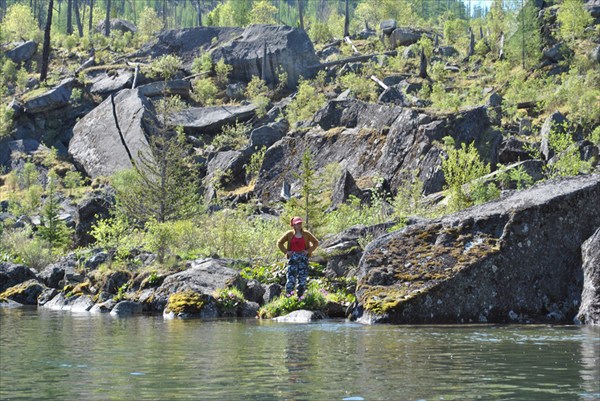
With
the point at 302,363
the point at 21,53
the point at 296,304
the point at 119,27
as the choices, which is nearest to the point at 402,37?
the point at 119,27

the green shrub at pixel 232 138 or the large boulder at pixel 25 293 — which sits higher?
the green shrub at pixel 232 138

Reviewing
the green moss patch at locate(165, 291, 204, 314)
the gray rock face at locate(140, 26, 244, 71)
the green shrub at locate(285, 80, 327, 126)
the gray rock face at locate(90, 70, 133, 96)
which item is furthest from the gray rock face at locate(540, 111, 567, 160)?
the gray rock face at locate(140, 26, 244, 71)

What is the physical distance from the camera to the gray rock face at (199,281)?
69.3ft

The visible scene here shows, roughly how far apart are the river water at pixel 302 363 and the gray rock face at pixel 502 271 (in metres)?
1.12

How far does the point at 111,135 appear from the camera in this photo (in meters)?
55.3

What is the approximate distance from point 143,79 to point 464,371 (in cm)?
5974

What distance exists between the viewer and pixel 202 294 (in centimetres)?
2042

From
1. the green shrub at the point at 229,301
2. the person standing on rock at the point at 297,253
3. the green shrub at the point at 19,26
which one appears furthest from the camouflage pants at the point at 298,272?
the green shrub at the point at 19,26

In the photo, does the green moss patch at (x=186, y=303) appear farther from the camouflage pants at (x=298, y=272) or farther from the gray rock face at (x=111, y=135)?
the gray rock face at (x=111, y=135)

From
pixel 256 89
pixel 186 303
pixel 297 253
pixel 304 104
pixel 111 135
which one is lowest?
pixel 186 303

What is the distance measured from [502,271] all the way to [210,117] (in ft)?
144

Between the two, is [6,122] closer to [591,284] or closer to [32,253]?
[32,253]

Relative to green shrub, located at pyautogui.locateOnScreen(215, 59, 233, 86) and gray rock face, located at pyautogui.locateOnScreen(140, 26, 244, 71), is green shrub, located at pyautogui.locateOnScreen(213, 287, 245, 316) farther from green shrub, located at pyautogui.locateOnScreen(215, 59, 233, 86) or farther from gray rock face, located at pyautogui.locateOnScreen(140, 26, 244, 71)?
gray rock face, located at pyautogui.locateOnScreen(140, 26, 244, 71)

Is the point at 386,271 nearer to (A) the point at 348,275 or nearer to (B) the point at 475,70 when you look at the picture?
(A) the point at 348,275
